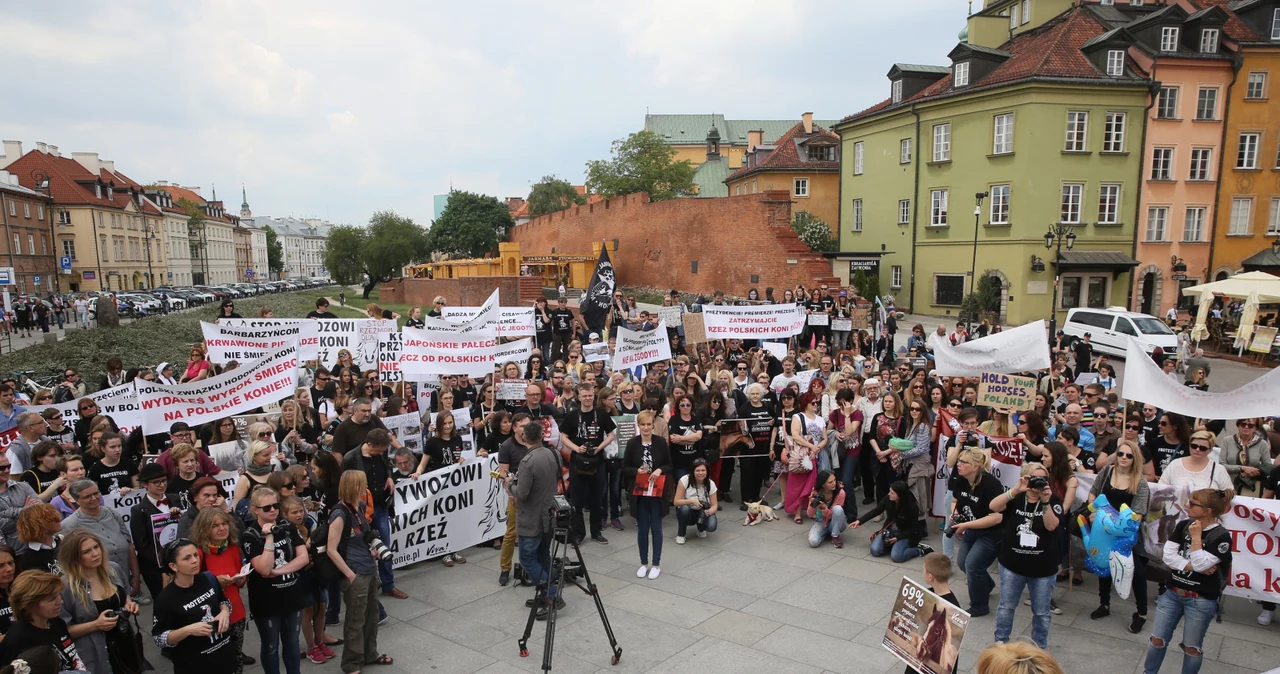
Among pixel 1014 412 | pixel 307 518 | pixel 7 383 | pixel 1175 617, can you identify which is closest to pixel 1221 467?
pixel 1175 617

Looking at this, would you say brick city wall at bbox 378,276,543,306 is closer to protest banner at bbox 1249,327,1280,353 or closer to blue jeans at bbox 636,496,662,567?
blue jeans at bbox 636,496,662,567

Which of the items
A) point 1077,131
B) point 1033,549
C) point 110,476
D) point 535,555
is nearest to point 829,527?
point 1033,549

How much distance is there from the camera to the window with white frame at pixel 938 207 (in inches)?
1446

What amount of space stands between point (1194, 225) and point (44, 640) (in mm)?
43795

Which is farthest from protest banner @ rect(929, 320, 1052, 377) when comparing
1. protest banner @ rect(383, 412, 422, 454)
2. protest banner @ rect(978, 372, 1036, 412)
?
protest banner @ rect(383, 412, 422, 454)

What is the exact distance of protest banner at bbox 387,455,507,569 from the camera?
26.4 feet

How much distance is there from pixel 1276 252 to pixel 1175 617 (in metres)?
39.4

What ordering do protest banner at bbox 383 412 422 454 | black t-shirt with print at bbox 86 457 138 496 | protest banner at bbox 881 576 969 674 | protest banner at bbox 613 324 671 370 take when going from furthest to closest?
protest banner at bbox 613 324 671 370 < protest banner at bbox 383 412 422 454 < black t-shirt with print at bbox 86 457 138 496 < protest banner at bbox 881 576 969 674

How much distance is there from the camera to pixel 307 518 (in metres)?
6.07

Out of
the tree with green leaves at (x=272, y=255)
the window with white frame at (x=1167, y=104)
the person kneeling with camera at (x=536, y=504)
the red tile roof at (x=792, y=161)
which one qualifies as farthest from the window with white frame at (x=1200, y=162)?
the tree with green leaves at (x=272, y=255)

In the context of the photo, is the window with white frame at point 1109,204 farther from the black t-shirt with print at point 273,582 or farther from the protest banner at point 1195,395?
the black t-shirt with print at point 273,582

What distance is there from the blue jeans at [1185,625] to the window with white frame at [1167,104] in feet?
121

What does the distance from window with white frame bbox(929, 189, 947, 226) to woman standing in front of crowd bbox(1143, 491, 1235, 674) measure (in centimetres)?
3382

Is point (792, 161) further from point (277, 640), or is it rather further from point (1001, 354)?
point (277, 640)
